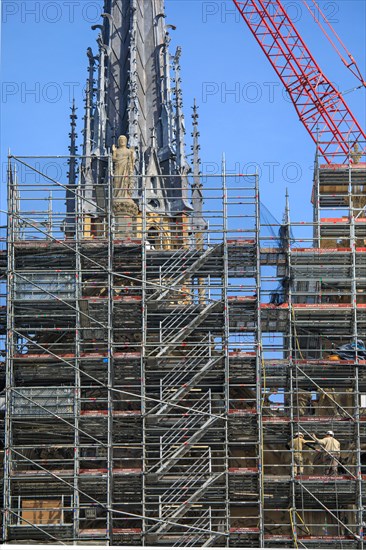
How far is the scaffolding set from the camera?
68.1 m

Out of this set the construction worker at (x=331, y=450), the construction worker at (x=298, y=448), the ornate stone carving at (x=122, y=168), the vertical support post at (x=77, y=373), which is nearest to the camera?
the vertical support post at (x=77, y=373)

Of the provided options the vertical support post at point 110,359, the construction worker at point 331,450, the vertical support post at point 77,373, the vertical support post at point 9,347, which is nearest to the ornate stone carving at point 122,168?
the vertical support post at point 110,359

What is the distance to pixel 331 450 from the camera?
228ft

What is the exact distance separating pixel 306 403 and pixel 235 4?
2687 centimetres

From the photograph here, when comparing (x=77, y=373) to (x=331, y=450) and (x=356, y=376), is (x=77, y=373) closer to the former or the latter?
(x=331, y=450)

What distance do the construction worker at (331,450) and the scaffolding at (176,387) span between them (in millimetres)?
403

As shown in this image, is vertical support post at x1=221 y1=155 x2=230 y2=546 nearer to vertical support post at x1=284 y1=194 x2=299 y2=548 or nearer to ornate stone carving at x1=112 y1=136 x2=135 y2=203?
vertical support post at x1=284 y1=194 x2=299 y2=548

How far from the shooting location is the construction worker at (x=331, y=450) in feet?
227

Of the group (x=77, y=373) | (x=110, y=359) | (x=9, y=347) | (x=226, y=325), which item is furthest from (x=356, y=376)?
(x=9, y=347)

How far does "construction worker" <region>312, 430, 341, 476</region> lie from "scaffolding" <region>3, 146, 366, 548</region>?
40 centimetres

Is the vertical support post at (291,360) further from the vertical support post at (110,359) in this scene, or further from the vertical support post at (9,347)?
the vertical support post at (9,347)

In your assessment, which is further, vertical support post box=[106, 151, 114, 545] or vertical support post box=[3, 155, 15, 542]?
vertical support post box=[3, 155, 15, 542]

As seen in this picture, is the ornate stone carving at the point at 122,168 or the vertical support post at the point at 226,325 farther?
the ornate stone carving at the point at 122,168

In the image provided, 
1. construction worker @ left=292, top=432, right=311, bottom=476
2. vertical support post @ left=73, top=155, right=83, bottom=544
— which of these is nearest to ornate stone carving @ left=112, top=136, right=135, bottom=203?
vertical support post @ left=73, top=155, right=83, bottom=544
